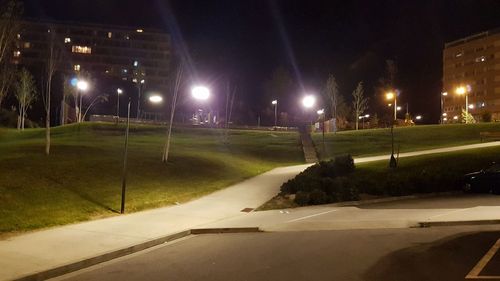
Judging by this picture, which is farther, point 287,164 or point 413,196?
point 287,164

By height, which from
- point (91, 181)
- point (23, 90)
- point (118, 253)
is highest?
point (23, 90)

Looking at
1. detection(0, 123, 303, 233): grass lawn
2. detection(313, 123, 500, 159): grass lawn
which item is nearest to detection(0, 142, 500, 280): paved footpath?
detection(0, 123, 303, 233): grass lawn

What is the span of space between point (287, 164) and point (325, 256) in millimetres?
29900

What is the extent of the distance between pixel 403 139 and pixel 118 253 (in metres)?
47.2

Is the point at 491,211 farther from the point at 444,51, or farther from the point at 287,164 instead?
the point at 444,51

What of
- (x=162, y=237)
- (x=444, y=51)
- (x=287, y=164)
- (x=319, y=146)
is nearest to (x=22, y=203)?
(x=162, y=237)

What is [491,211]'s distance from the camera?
17203 millimetres

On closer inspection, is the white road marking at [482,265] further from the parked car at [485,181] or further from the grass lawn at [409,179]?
the parked car at [485,181]

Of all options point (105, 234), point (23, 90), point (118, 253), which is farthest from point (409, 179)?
point (23, 90)

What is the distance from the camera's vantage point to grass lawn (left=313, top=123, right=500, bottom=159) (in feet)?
157

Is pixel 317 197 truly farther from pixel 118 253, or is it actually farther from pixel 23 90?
pixel 23 90

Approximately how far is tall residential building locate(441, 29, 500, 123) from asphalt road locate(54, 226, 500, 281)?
106 meters

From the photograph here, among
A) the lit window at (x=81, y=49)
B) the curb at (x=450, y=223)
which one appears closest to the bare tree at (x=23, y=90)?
the curb at (x=450, y=223)

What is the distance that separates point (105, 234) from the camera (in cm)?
1331
